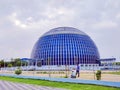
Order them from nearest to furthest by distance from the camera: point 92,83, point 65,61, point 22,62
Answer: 1. point 92,83
2. point 65,61
3. point 22,62

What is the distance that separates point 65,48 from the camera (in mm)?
86188

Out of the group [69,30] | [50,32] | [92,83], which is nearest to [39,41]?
[50,32]

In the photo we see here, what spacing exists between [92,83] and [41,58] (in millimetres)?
68863

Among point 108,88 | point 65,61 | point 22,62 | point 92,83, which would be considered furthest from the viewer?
point 22,62

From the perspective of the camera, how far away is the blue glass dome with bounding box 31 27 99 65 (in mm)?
85113

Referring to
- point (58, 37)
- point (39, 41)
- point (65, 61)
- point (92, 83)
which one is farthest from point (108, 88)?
point (39, 41)

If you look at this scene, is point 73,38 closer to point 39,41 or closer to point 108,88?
point 39,41

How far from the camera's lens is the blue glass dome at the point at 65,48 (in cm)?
8511

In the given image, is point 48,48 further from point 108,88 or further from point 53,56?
point 108,88

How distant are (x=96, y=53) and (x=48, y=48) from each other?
18.7 meters

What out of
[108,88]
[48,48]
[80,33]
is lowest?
[108,88]

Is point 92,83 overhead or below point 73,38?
below

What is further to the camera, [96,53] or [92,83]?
[96,53]

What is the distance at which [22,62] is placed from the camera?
3546 inches
